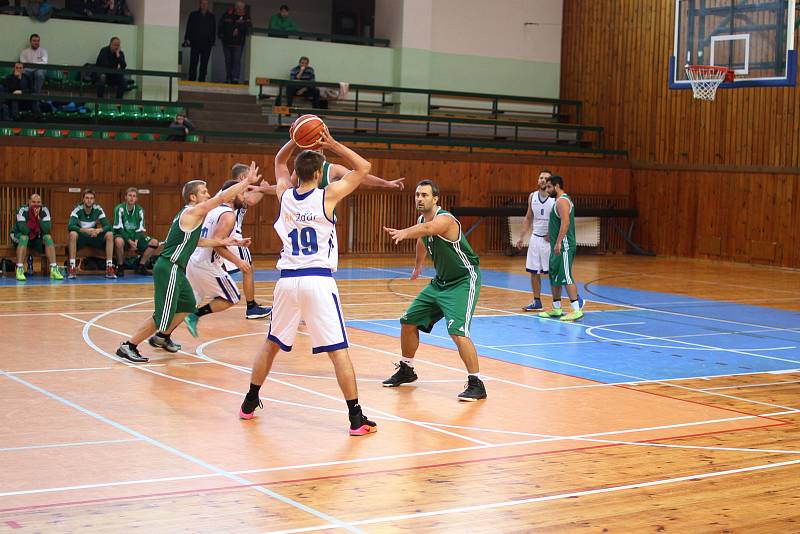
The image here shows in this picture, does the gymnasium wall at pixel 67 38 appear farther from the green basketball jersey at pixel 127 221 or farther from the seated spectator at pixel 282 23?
the green basketball jersey at pixel 127 221

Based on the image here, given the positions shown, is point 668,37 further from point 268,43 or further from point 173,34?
point 173,34

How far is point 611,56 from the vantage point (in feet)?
89.9

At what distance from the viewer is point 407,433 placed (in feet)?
25.2

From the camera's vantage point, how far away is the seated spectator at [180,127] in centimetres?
2123

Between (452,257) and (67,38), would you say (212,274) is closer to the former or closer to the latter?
(452,257)

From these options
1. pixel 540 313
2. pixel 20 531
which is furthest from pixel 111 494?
pixel 540 313

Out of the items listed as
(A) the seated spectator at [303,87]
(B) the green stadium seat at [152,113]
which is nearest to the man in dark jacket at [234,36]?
(A) the seated spectator at [303,87]

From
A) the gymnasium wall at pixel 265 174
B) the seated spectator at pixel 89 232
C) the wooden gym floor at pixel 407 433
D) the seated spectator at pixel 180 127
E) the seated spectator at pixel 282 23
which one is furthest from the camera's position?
the seated spectator at pixel 282 23

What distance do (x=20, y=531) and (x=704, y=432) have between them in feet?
16.3

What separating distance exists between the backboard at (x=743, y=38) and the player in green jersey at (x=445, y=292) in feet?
36.0

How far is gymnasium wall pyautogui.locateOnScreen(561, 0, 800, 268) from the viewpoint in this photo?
23.2m

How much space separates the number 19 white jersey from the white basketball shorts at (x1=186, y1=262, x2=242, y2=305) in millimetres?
4490

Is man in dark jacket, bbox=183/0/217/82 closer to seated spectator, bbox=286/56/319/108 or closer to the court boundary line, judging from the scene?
seated spectator, bbox=286/56/319/108

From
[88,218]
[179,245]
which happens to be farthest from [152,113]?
[179,245]
